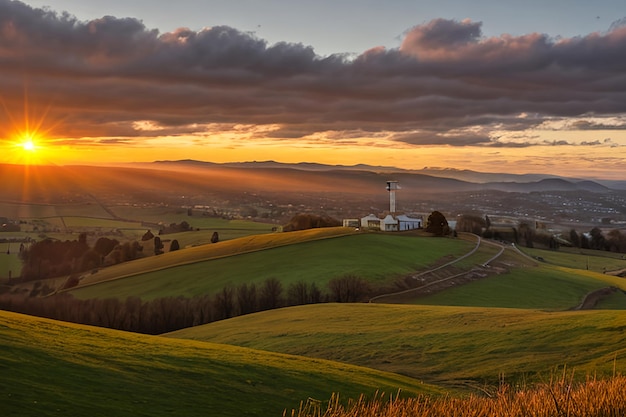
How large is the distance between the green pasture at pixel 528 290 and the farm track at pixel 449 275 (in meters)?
1.78

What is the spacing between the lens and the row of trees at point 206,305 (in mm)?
81812

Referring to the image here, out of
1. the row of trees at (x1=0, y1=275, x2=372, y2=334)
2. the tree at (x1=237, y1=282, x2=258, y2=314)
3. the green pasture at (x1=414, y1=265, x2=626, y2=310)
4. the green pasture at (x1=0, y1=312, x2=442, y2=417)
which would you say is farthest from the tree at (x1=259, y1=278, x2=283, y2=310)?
the green pasture at (x1=0, y1=312, x2=442, y2=417)

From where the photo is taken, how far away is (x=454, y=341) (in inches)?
1655

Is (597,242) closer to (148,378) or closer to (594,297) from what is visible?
(594,297)

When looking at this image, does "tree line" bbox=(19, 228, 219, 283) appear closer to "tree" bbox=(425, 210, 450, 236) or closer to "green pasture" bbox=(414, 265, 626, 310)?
"tree" bbox=(425, 210, 450, 236)

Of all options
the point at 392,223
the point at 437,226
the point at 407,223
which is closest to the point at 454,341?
the point at 437,226

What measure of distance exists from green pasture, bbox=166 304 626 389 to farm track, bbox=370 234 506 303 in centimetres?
2453

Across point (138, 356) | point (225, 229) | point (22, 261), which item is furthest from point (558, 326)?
point (225, 229)

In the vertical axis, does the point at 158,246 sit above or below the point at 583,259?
above

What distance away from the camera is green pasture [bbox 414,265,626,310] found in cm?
8075

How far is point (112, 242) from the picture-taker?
469ft

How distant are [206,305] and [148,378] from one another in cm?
6189

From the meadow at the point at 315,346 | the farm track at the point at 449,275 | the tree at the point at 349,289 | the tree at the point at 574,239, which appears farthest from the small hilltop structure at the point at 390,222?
the tree at the point at 349,289

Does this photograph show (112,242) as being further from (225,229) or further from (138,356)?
(138,356)
